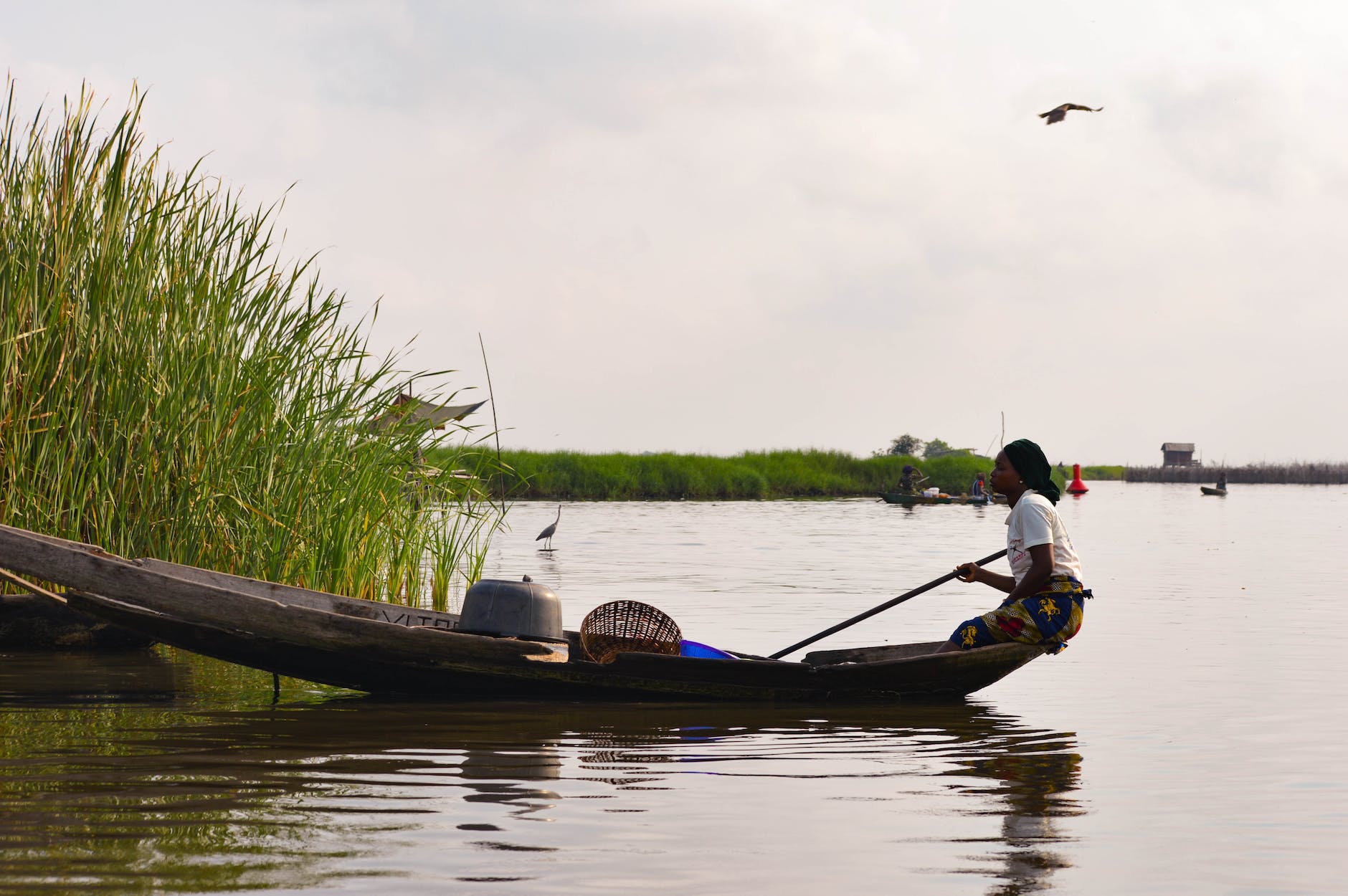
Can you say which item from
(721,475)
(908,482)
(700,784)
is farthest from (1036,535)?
Result: (721,475)

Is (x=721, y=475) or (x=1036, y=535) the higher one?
(x=721, y=475)

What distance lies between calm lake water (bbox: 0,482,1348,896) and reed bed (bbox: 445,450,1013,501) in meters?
27.7

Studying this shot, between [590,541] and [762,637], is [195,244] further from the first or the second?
[590,541]

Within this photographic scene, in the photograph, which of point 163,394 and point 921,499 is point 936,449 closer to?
point 921,499

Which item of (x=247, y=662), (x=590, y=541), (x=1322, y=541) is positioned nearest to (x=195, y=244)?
(x=247, y=662)

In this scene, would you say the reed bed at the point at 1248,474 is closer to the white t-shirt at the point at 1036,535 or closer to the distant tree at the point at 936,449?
the distant tree at the point at 936,449

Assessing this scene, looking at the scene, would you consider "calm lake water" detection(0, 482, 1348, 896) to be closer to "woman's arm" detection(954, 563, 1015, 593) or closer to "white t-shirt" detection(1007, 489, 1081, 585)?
"woman's arm" detection(954, 563, 1015, 593)

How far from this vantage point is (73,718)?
6871 millimetres

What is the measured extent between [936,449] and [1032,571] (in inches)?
2646

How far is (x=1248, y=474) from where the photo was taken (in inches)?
3140

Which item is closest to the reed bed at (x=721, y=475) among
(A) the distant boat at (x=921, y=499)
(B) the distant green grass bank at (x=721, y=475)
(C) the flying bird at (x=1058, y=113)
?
(B) the distant green grass bank at (x=721, y=475)

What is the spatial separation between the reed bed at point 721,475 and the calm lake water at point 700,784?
A: 90.8ft

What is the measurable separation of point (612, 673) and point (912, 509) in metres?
32.4

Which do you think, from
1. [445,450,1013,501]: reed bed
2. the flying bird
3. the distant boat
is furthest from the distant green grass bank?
the flying bird
